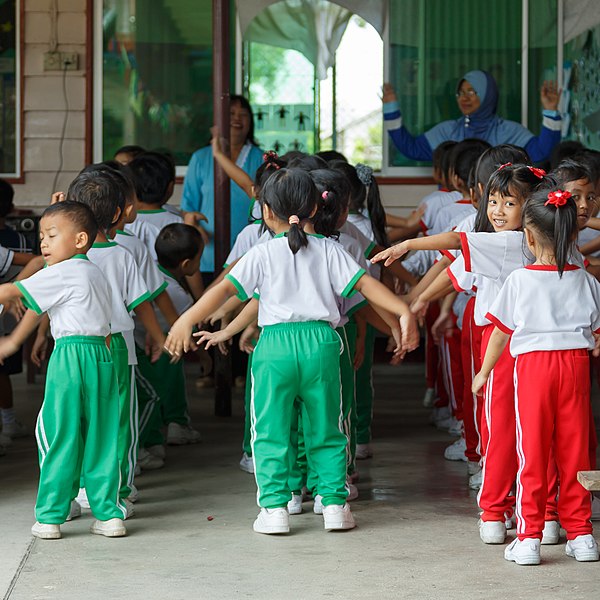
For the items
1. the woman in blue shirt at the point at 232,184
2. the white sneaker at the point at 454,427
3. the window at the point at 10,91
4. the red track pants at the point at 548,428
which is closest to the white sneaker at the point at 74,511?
the red track pants at the point at 548,428

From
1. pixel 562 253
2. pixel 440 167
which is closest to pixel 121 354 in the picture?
pixel 562 253

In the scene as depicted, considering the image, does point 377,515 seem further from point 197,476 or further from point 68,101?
point 68,101

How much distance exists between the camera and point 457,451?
5664 millimetres

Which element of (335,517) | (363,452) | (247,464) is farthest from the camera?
(363,452)

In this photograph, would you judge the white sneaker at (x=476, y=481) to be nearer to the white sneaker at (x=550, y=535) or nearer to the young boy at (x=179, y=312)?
the white sneaker at (x=550, y=535)

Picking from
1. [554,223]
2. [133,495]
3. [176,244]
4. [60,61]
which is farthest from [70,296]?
[60,61]

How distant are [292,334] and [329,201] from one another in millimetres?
562

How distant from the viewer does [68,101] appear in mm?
8484

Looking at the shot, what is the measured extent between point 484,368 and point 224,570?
1100mm

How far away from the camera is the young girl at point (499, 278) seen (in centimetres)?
420

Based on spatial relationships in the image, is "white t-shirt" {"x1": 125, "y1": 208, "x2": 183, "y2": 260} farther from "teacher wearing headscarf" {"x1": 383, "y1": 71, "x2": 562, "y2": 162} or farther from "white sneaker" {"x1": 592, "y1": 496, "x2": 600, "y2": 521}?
"teacher wearing headscarf" {"x1": 383, "y1": 71, "x2": 562, "y2": 162}

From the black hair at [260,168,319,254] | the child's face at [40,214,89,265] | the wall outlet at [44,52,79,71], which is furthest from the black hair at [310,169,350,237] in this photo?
the wall outlet at [44,52,79,71]

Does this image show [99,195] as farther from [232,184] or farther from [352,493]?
[232,184]

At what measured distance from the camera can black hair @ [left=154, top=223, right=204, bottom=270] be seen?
5598 millimetres
